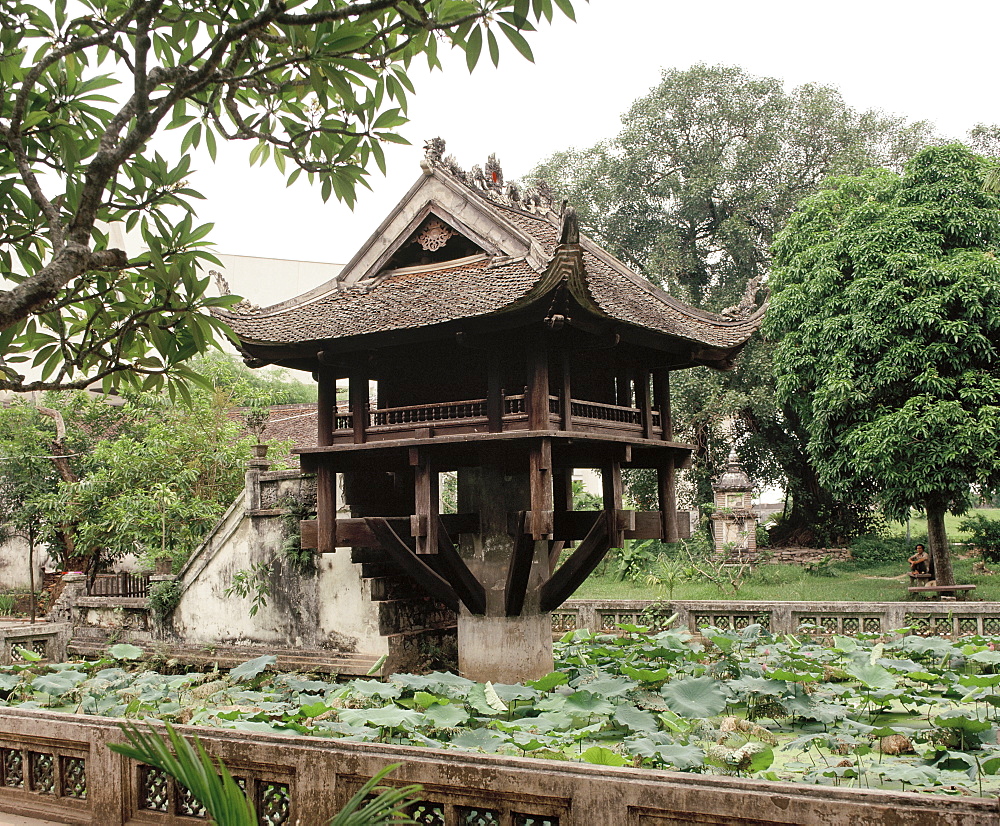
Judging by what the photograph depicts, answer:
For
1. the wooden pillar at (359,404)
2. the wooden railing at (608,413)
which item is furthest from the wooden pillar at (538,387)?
the wooden pillar at (359,404)

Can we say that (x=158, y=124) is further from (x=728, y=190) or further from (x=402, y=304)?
(x=728, y=190)

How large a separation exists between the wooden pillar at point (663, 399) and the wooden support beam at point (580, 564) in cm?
161

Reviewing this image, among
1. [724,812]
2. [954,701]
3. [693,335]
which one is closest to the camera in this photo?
[724,812]

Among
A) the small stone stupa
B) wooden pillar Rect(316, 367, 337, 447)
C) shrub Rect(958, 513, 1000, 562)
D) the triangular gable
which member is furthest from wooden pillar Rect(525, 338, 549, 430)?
shrub Rect(958, 513, 1000, 562)

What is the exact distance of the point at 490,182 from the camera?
37.9 ft

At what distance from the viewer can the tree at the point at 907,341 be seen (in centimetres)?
1741

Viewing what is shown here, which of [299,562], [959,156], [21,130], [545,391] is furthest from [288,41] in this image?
[959,156]

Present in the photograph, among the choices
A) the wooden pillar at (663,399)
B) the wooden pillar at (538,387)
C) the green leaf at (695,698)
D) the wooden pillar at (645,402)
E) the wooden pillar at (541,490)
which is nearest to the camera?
the green leaf at (695,698)

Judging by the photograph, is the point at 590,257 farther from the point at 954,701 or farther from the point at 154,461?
the point at 154,461

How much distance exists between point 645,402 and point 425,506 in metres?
2.99

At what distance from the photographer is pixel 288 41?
137 inches

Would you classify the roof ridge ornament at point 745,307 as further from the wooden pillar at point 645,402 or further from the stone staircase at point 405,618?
the stone staircase at point 405,618

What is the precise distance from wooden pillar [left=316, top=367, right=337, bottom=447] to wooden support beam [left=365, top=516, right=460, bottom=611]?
3.93 ft

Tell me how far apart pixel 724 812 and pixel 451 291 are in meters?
7.10
